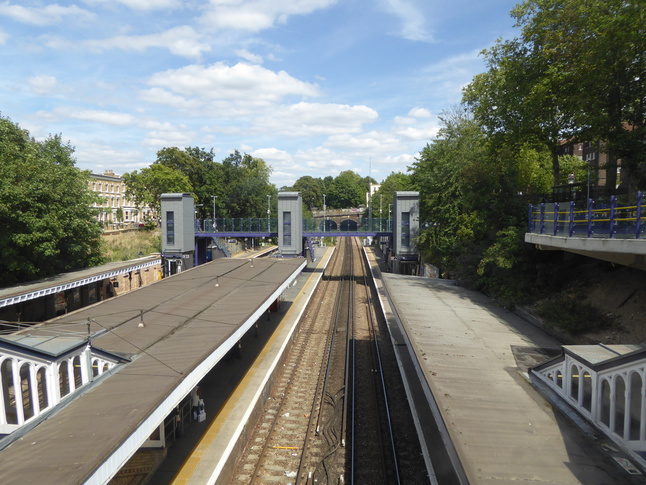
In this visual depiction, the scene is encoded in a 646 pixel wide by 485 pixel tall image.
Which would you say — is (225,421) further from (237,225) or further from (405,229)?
(237,225)

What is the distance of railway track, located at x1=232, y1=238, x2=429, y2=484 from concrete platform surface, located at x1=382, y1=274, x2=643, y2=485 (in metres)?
2.61

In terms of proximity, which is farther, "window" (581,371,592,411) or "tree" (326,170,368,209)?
"tree" (326,170,368,209)

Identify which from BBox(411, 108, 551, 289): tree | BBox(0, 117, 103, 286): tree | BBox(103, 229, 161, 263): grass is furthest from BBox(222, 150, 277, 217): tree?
BBox(0, 117, 103, 286): tree

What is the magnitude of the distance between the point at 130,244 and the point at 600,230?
43.4 meters

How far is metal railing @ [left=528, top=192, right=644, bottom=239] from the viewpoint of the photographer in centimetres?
966

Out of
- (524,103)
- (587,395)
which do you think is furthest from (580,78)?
(587,395)

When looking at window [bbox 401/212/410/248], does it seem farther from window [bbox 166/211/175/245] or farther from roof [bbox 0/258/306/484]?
window [bbox 166/211/175/245]

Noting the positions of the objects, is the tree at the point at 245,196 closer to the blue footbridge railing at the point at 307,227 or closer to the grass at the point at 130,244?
the grass at the point at 130,244

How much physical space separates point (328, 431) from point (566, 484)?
6.97m

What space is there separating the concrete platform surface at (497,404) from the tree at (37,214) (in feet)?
58.8

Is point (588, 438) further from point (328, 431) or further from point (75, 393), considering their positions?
point (75, 393)

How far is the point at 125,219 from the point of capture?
63.5 meters

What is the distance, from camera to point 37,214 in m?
20.7

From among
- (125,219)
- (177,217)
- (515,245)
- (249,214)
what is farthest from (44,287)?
(125,219)
